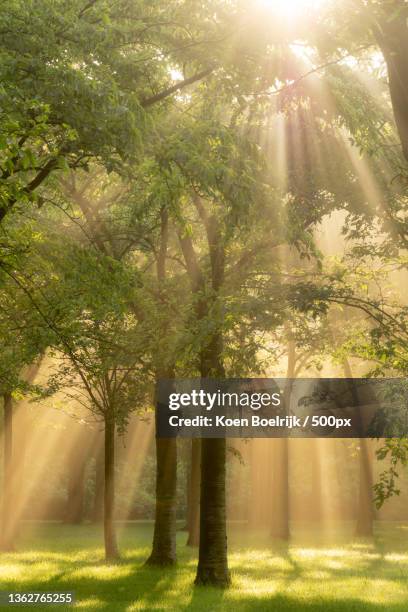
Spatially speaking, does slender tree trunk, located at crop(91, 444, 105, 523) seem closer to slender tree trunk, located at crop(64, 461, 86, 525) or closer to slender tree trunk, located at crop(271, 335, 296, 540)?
slender tree trunk, located at crop(64, 461, 86, 525)

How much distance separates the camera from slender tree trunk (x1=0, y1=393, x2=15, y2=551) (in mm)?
27281

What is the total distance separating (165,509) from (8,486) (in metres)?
10.6

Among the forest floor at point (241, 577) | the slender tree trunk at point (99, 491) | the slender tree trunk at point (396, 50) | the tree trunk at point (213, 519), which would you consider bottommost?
the forest floor at point (241, 577)

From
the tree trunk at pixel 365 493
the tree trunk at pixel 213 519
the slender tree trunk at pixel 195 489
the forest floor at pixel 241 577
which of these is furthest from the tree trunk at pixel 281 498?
the tree trunk at pixel 213 519

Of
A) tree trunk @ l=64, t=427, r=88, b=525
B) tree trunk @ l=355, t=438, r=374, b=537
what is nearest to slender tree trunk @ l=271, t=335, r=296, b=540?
tree trunk @ l=355, t=438, r=374, b=537

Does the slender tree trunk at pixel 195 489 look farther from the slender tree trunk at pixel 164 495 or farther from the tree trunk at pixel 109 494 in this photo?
the slender tree trunk at pixel 164 495

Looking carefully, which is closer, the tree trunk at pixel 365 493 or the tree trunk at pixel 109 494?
the tree trunk at pixel 109 494

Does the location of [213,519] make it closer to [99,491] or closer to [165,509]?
[165,509]

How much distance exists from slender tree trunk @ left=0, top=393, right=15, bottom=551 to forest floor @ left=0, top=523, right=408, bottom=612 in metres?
0.78

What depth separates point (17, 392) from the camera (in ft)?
65.0

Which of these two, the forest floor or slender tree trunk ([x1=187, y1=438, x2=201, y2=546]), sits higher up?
slender tree trunk ([x1=187, y1=438, x2=201, y2=546])

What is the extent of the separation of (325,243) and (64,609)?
18.3 meters

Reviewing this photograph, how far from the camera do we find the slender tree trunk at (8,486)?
27.3 metres

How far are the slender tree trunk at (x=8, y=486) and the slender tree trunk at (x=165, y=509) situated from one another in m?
7.76
